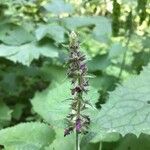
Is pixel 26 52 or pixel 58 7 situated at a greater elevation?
pixel 58 7

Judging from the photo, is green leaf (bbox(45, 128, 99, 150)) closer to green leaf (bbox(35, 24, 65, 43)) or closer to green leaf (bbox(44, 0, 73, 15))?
green leaf (bbox(35, 24, 65, 43))

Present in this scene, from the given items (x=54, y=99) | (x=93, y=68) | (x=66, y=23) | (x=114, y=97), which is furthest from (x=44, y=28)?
(x=114, y=97)

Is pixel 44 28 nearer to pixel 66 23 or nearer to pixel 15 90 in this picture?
pixel 66 23

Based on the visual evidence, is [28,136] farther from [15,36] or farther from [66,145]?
[15,36]

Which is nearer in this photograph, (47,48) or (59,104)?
(59,104)

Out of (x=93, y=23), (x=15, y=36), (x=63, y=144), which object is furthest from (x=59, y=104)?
(x=93, y=23)

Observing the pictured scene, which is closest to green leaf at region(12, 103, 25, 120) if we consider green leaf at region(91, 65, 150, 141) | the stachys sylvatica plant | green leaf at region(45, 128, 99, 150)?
green leaf at region(45, 128, 99, 150)
